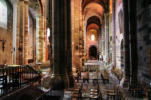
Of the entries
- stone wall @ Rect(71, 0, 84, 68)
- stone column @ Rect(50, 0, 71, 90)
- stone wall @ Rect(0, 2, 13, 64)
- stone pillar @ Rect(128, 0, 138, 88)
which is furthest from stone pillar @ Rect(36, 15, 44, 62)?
stone pillar @ Rect(128, 0, 138, 88)

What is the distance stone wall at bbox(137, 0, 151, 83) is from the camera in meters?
7.75

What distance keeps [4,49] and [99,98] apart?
15002mm

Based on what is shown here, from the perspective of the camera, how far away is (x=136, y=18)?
342 inches

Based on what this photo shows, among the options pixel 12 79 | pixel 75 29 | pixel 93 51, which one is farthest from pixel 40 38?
pixel 93 51

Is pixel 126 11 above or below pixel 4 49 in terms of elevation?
above

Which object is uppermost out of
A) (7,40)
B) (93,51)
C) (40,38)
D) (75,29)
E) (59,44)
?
(75,29)

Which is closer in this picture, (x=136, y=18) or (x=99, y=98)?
(x=99, y=98)

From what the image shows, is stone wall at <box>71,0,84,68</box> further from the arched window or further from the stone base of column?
the arched window

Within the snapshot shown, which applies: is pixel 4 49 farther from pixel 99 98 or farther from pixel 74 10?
pixel 99 98

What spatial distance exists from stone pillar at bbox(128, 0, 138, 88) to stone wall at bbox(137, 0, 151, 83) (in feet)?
1.49

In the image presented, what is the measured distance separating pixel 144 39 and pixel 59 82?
5808 millimetres

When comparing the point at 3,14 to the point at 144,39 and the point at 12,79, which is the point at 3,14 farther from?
the point at 144,39

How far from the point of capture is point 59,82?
331 inches

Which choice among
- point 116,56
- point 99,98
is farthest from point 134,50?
point 116,56
